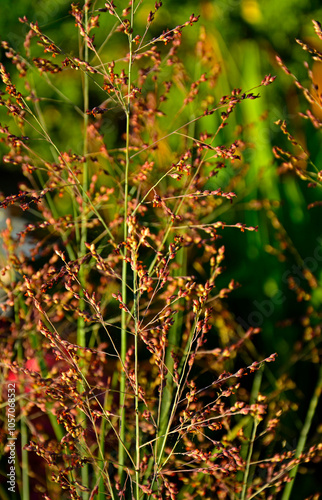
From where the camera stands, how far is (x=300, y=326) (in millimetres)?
1138

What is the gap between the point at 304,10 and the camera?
1.21 metres

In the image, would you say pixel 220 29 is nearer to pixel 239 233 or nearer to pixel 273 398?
pixel 239 233

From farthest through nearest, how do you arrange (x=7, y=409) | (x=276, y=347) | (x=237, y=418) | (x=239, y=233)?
1. (x=239, y=233)
2. (x=276, y=347)
3. (x=237, y=418)
4. (x=7, y=409)

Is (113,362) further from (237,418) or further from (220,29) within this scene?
(220,29)

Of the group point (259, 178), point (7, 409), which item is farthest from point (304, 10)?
point (7, 409)

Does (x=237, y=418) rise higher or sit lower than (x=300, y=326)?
lower

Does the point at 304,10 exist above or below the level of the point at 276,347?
above

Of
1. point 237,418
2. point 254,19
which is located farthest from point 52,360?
point 254,19

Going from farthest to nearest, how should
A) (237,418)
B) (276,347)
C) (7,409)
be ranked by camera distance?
(276,347)
(237,418)
(7,409)

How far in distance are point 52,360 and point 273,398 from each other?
1.47ft

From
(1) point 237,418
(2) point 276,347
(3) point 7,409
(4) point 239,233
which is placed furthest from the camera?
(4) point 239,233

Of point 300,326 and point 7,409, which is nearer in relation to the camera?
point 7,409

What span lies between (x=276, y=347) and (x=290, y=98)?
578 millimetres

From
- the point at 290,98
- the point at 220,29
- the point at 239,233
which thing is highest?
the point at 220,29
